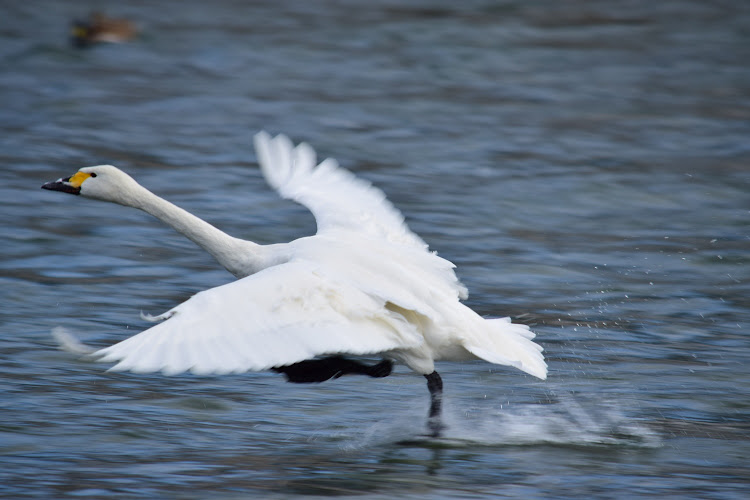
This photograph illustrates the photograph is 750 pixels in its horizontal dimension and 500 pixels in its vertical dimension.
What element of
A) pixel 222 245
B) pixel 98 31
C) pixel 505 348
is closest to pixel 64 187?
pixel 222 245

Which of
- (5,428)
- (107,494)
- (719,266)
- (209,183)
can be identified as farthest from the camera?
(209,183)

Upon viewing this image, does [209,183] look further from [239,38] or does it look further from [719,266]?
[239,38]

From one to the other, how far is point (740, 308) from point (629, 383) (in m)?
2.00

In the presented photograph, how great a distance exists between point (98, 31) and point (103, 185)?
1131 cm

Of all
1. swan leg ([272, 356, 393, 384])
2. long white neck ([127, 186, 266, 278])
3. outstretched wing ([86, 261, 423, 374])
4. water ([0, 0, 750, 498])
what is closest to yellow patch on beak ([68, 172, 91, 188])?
long white neck ([127, 186, 266, 278])

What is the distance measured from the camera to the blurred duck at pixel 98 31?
18.7 m

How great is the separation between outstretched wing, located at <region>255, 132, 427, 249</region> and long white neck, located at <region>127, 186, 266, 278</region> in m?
0.67

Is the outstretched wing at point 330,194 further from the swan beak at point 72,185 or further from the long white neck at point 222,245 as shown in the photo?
the swan beak at point 72,185

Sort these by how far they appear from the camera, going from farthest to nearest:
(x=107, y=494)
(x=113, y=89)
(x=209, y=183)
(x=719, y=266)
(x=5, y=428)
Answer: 1. (x=113, y=89)
2. (x=209, y=183)
3. (x=719, y=266)
4. (x=5, y=428)
5. (x=107, y=494)

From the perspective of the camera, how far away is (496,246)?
11.3 metres

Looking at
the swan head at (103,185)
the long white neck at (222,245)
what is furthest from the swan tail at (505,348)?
the swan head at (103,185)

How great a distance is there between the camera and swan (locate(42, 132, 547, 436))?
18.9 ft

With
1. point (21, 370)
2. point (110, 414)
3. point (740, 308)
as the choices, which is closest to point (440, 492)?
point (110, 414)

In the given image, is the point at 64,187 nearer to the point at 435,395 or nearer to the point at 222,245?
the point at 222,245
